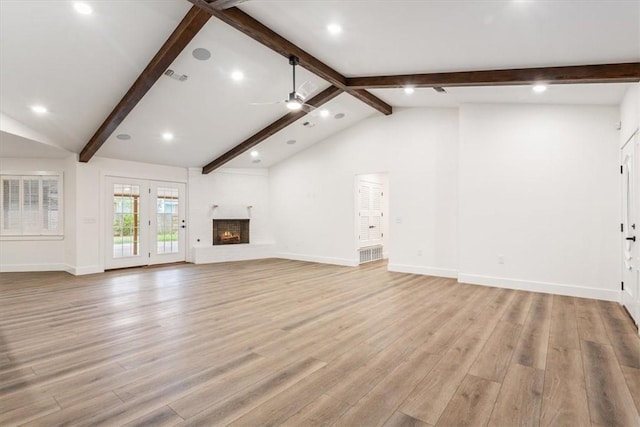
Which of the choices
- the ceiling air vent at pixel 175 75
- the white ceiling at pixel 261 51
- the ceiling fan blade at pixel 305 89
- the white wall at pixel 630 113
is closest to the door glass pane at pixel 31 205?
the white ceiling at pixel 261 51

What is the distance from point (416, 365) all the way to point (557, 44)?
11.1 ft

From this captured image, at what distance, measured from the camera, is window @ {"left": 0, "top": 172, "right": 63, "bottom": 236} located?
7328mm

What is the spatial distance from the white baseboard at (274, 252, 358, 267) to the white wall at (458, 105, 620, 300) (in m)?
2.65

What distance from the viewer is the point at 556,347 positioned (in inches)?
122

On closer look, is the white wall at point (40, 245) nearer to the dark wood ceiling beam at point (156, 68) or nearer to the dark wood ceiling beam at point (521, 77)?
the dark wood ceiling beam at point (156, 68)

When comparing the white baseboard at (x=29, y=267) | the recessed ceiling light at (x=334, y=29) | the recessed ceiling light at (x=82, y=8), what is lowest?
the white baseboard at (x=29, y=267)

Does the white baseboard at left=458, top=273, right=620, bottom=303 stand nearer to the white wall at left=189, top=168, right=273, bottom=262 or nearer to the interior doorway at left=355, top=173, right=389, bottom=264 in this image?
the interior doorway at left=355, top=173, right=389, bottom=264

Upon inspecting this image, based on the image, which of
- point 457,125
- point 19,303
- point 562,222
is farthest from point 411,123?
point 19,303

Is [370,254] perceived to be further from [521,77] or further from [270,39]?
[270,39]

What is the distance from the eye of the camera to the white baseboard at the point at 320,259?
26.0 ft

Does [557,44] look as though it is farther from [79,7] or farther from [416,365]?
[79,7]

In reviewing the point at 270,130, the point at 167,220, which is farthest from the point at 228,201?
the point at 270,130

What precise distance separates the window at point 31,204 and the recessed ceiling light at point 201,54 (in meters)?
5.13

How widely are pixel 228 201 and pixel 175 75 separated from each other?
472cm
